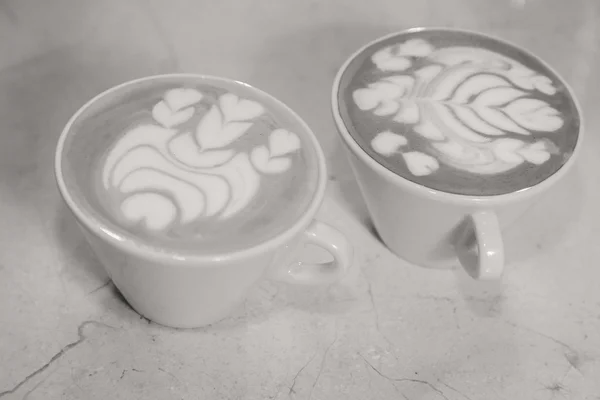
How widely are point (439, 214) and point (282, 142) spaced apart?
0.55ft

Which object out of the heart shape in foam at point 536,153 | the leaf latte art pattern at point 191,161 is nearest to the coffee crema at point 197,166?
the leaf latte art pattern at point 191,161

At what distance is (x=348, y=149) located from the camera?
67 cm

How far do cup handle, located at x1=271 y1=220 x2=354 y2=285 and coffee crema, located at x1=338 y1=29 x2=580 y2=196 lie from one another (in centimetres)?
10

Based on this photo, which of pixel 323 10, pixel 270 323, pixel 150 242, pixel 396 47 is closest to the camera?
pixel 150 242

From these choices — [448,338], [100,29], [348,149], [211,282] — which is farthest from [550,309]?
[100,29]

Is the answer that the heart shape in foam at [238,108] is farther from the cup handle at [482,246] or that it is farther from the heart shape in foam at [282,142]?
the cup handle at [482,246]

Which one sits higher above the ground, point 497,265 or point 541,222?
point 497,265

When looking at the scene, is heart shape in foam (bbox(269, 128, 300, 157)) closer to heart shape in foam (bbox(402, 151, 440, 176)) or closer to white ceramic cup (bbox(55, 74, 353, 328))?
white ceramic cup (bbox(55, 74, 353, 328))

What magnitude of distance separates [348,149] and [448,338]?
0.22 m

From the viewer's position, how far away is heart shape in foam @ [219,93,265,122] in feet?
2.09

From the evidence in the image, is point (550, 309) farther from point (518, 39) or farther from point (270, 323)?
point (518, 39)

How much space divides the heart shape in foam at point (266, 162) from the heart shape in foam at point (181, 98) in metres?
0.09

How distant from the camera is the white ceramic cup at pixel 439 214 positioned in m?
0.60

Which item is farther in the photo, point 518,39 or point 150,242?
point 518,39
